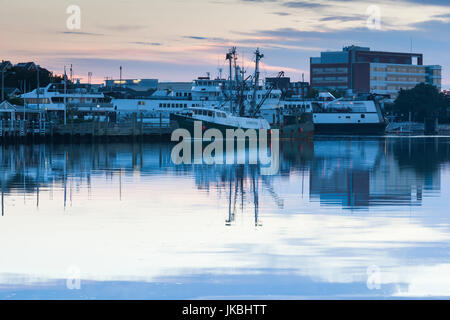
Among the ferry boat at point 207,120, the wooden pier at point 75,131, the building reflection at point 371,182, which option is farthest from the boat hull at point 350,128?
the building reflection at point 371,182

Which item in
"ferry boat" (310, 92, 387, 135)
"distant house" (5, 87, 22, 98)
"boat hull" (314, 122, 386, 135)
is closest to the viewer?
"boat hull" (314, 122, 386, 135)

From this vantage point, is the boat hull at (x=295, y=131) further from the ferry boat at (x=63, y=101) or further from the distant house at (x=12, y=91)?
the distant house at (x=12, y=91)

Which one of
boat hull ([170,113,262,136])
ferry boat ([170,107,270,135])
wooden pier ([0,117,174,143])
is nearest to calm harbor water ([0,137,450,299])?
wooden pier ([0,117,174,143])

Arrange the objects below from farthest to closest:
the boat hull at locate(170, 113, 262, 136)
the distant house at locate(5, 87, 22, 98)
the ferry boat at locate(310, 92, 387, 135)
→ 1. the distant house at locate(5, 87, 22, 98)
2. the ferry boat at locate(310, 92, 387, 135)
3. the boat hull at locate(170, 113, 262, 136)

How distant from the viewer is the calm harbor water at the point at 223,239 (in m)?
15.1

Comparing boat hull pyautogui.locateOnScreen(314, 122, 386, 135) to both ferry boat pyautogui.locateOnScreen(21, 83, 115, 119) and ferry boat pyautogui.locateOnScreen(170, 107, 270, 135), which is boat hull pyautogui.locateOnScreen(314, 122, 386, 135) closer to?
ferry boat pyautogui.locateOnScreen(21, 83, 115, 119)

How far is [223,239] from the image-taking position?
795 inches

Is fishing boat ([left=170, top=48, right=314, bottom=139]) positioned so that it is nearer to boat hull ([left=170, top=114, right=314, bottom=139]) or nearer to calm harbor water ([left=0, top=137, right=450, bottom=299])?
boat hull ([left=170, top=114, right=314, bottom=139])

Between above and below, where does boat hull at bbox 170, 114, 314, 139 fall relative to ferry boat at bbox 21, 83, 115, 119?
below

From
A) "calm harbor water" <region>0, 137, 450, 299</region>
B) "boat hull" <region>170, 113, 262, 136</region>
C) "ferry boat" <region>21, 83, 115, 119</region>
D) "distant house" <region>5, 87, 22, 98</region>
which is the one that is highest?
"distant house" <region>5, 87, 22, 98</region>

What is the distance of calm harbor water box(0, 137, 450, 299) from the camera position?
49.5 ft

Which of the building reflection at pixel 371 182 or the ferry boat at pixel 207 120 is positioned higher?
→ the ferry boat at pixel 207 120

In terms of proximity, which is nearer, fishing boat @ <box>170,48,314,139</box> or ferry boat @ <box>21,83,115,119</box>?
fishing boat @ <box>170,48,314,139</box>
